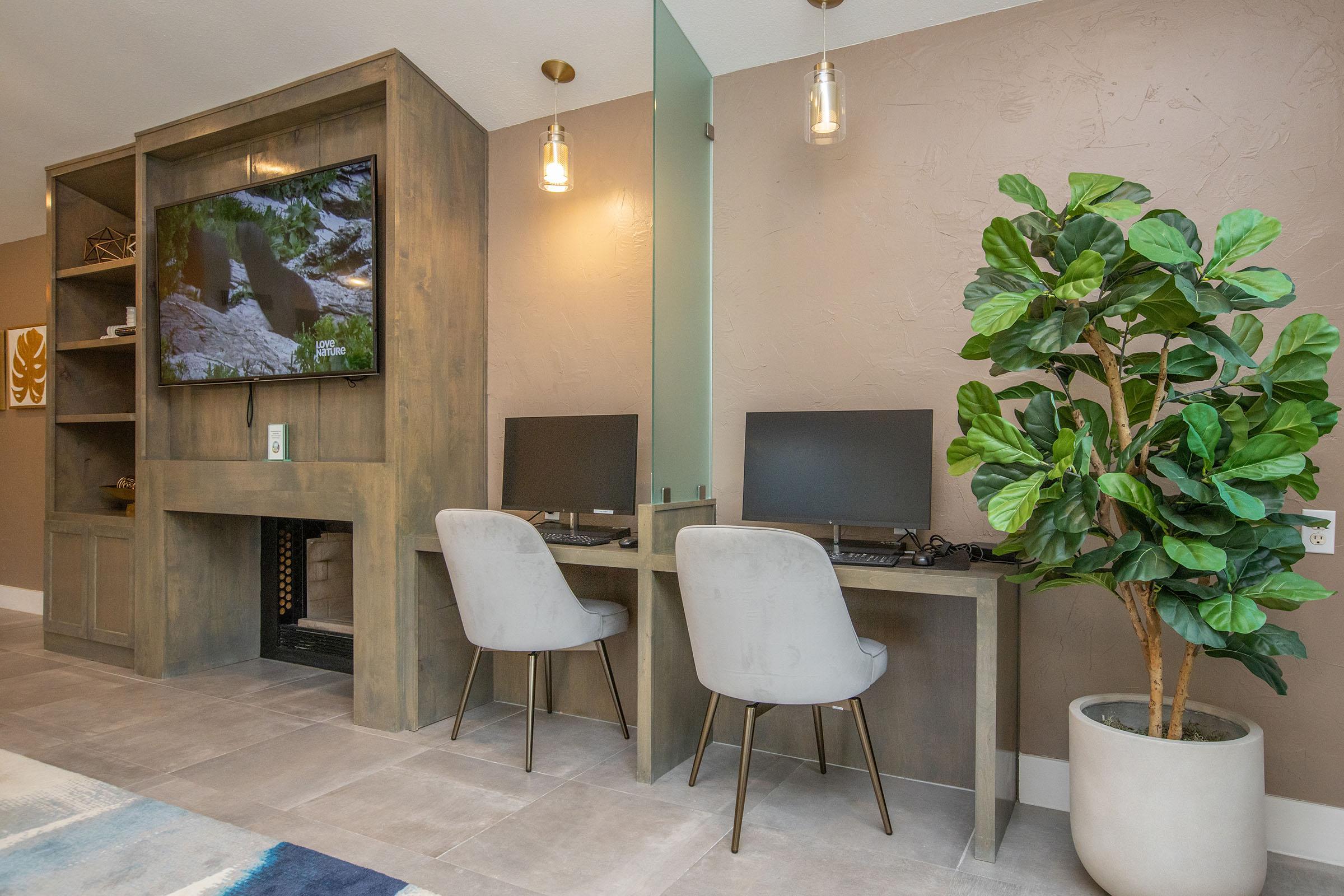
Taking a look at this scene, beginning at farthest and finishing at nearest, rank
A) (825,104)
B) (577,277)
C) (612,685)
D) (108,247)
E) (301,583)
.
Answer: (108,247) < (301,583) < (577,277) < (612,685) < (825,104)

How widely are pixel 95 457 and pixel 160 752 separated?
99.1 inches

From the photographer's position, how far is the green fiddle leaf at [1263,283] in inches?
66.2

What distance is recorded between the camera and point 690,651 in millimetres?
2932

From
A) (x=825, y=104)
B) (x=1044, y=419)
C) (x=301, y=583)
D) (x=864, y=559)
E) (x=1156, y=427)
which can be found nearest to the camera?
(x=1156, y=427)

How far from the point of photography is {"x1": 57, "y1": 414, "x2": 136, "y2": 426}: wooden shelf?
415cm

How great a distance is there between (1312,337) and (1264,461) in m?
0.30

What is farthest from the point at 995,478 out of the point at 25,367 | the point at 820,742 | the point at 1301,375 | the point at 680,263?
the point at 25,367

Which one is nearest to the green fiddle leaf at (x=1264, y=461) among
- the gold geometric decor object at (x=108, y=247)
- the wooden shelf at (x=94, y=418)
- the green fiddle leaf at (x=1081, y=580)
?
the green fiddle leaf at (x=1081, y=580)

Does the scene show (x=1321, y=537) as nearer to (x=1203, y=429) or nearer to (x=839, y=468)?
(x=1203, y=429)

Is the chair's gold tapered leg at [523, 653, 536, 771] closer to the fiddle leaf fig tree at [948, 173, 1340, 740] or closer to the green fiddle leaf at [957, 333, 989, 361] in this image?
the fiddle leaf fig tree at [948, 173, 1340, 740]

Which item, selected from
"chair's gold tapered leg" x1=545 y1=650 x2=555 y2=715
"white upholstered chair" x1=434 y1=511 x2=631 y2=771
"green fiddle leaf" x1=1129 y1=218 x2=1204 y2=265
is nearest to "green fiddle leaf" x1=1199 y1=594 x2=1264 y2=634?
"green fiddle leaf" x1=1129 y1=218 x2=1204 y2=265

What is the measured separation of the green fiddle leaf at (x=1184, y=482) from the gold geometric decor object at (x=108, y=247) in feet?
15.4

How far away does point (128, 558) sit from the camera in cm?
409

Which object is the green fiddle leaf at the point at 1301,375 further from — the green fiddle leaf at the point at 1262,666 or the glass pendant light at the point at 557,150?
the glass pendant light at the point at 557,150
